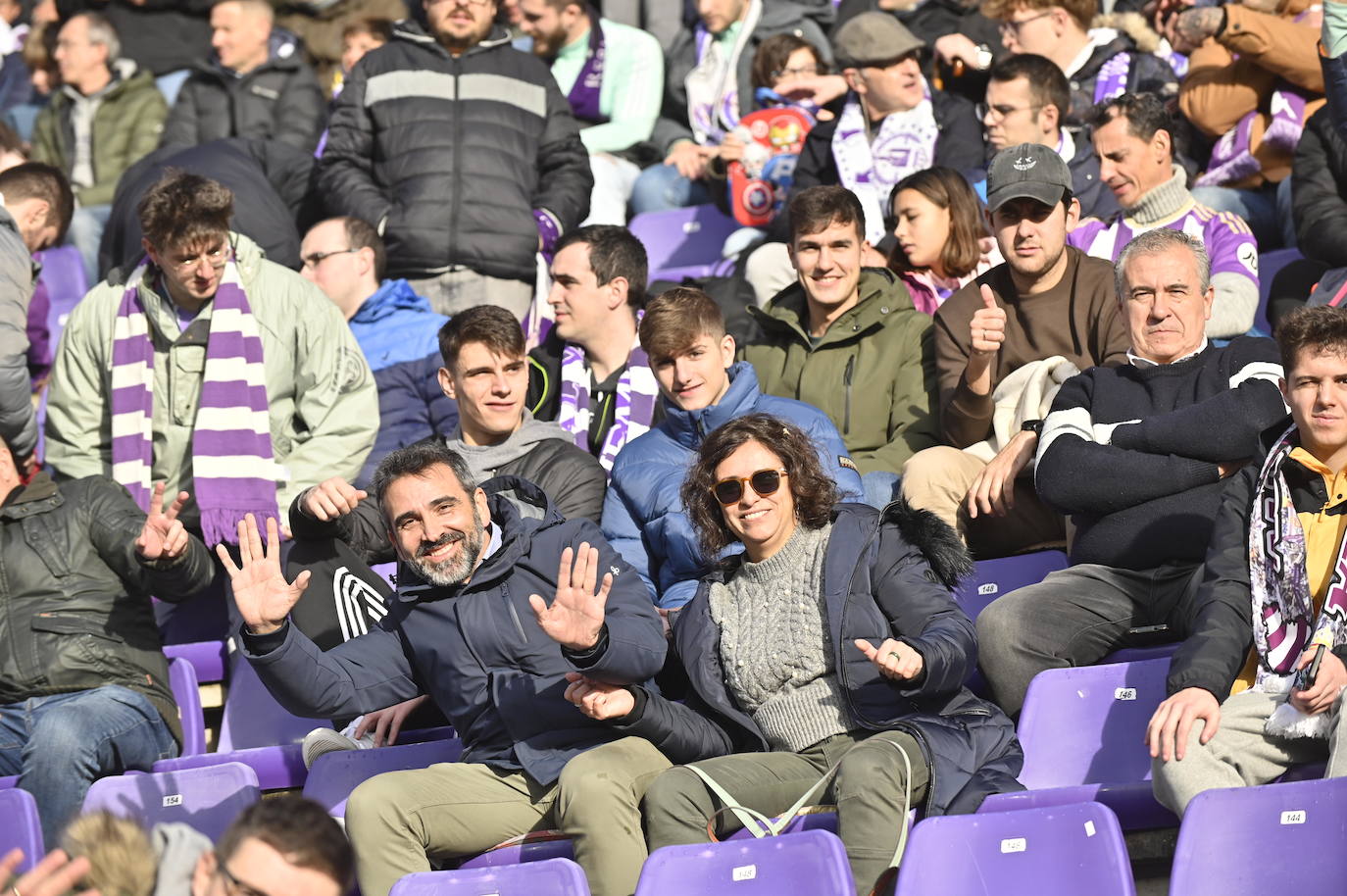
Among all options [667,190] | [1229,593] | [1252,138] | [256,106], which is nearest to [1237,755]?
[1229,593]

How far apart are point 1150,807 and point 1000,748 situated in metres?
0.32

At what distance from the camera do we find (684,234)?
8.01 meters

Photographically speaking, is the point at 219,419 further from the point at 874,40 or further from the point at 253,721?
the point at 874,40

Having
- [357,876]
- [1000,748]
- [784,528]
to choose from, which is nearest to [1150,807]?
[1000,748]

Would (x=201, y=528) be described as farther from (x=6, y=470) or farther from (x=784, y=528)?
(x=784, y=528)

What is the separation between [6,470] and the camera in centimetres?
507

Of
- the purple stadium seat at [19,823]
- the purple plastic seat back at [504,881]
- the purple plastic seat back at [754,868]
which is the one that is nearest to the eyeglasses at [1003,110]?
the purple plastic seat back at [754,868]

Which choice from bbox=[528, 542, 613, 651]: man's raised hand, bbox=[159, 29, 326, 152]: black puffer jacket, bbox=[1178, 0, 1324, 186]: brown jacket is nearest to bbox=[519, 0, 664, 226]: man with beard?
bbox=[159, 29, 326, 152]: black puffer jacket

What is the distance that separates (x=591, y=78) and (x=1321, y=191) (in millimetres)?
3547

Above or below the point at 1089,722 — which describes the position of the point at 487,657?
above

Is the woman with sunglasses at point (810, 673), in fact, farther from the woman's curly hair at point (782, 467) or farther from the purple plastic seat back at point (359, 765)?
Answer: the purple plastic seat back at point (359, 765)

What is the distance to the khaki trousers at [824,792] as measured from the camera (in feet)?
12.1

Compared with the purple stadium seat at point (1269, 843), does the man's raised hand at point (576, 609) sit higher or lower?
higher

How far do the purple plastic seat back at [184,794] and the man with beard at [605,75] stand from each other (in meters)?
4.35
